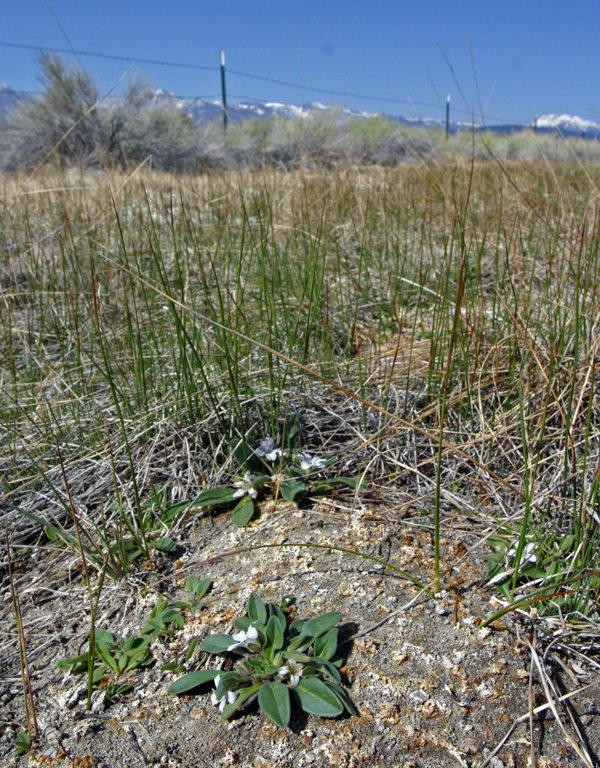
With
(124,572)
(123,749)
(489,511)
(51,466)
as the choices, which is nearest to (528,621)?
(489,511)

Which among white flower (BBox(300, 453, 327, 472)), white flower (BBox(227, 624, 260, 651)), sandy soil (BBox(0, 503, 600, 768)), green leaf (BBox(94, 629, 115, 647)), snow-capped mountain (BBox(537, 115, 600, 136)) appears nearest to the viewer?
sandy soil (BBox(0, 503, 600, 768))

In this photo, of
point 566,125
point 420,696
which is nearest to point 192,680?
point 420,696

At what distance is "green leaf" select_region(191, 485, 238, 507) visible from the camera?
4.16ft

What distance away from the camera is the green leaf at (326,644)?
2.83ft

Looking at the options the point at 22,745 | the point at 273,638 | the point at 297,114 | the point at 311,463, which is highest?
the point at 297,114

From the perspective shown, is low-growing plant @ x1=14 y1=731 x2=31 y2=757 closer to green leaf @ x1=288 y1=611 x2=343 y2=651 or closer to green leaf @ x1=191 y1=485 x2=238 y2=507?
green leaf @ x1=288 y1=611 x2=343 y2=651

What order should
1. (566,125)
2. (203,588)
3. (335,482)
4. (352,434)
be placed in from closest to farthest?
1. (203,588)
2. (335,482)
3. (352,434)
4. (566,125)

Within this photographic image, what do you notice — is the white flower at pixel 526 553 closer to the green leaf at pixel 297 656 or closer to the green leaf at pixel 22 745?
the green leaf at pixel 297 656

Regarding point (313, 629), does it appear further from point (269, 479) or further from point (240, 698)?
point (269, 479)

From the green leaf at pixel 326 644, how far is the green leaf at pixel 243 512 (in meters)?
0.39

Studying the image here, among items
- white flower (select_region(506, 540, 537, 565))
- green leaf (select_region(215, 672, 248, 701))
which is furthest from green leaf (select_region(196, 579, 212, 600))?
white flower (select_region(506, 540, 537, 565))

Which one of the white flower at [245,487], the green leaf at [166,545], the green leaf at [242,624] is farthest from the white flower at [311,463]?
the green leaf at [242,624]

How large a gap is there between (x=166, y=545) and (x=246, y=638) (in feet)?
1.30

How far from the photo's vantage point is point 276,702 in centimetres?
80
